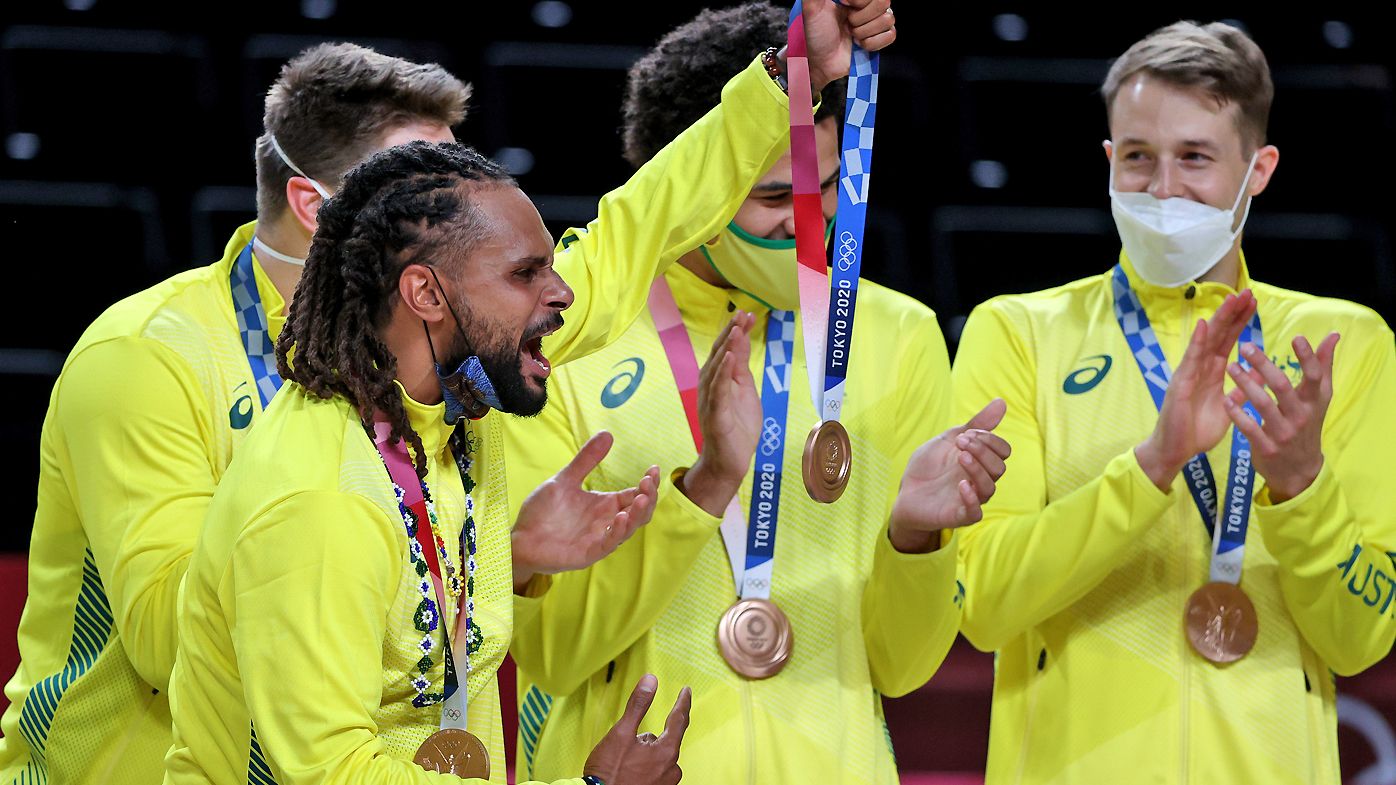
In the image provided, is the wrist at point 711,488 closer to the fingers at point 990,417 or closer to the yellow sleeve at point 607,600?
the yellow sleeve at point 607,600

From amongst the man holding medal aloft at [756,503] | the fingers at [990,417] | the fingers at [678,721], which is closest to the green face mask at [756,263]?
the man holding medal aloft at [756,503]

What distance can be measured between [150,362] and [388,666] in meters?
0.81

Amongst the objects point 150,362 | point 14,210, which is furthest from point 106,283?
point 150,362

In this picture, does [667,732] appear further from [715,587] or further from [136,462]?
[136,462]

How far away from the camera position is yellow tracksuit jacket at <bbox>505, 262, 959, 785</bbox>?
279cm

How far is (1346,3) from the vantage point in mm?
6199

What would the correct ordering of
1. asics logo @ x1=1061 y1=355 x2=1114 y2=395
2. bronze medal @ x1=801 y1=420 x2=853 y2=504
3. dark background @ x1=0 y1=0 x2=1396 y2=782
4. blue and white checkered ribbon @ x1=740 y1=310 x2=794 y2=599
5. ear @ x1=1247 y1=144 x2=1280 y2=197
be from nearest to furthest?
1. bronze medal @ x1=801 y1=420 x2=853 y2=504
2. blue and white checkered ribbon @ x1=740 y1=310 x2=794 y2=599
3. asics logo @ x1=1061 y1=355 x2=1114 y2=395
4. ear @ x1=1247 y1=144 x2=1280 y2=197
5. dark background @ x1=0 y1=0 x2=1396 y2=782

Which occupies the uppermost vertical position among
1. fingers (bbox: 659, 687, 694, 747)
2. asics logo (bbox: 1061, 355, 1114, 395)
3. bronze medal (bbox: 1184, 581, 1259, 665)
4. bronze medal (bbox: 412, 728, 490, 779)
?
asics logo (bbox: 1061, 355, 1114, 395)

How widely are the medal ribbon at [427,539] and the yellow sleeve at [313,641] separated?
119 millimetres

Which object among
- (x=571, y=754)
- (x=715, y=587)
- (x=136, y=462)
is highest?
(x=136, y=462)

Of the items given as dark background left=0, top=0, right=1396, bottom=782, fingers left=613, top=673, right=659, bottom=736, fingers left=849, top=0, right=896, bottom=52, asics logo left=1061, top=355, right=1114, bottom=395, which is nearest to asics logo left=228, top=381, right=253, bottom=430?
fingers left=613, top=673, right=659, bottom=736

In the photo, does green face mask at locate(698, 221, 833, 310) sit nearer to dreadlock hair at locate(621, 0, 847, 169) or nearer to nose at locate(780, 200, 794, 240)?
nose at locate(780, 200, 794, 240)

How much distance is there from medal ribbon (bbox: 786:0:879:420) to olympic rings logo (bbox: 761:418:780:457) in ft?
0.83

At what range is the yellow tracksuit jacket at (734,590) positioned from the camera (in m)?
2.79
